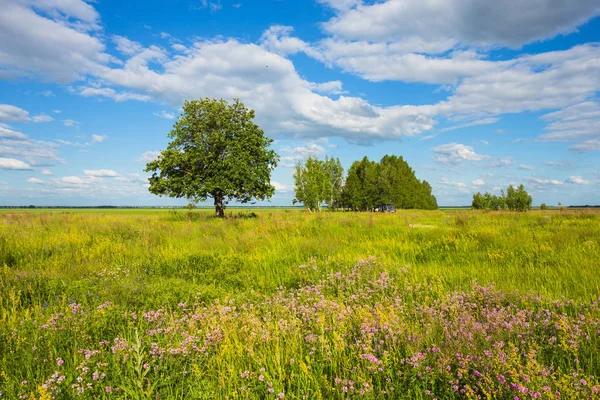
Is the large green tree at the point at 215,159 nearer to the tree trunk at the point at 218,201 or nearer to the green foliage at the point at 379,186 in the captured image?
the tree trunk at the point at 218,201

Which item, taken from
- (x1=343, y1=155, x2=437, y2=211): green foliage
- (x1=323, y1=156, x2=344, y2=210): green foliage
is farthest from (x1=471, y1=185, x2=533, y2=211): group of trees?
(x1=323, y1=156, x2=344, y2=210): green foliage

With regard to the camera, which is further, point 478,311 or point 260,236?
point 260,236

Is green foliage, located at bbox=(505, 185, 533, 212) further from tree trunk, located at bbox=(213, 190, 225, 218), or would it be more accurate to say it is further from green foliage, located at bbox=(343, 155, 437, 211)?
tree trunk, located at bbox=(213, 190, 225, 218)

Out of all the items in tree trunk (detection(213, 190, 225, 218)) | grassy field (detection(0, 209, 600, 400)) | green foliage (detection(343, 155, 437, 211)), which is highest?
green foliage (detection(343, 155, 437, 211))

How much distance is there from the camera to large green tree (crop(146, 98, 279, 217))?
23.7m

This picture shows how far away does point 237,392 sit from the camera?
8.70 feet

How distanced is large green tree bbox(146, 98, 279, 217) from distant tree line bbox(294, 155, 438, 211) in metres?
44.2

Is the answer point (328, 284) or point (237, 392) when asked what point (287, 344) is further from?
point (328, 284)

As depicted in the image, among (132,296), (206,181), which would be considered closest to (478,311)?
(132,296)

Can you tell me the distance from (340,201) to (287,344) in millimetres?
79612

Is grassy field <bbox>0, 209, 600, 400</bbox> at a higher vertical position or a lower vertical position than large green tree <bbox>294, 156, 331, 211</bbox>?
lower

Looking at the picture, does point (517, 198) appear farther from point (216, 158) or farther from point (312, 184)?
point (216, 158)

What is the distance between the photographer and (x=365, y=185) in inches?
2729

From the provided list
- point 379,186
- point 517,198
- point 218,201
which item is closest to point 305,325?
point 218,201
